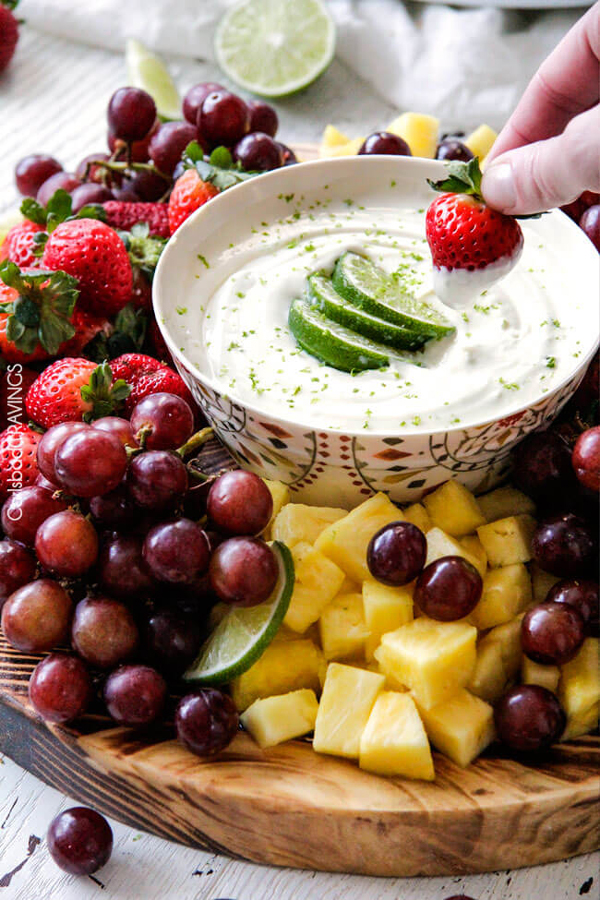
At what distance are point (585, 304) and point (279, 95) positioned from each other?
5.88 feet

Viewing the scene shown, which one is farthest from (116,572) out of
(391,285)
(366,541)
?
(391,285)

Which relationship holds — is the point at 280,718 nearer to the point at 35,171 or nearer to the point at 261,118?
the point at 261,118

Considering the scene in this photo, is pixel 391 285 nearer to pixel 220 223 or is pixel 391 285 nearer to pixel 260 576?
pixel 220 223

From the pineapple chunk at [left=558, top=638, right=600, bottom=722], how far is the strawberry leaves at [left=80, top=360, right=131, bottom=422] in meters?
0.96

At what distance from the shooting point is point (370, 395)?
5.90 feet

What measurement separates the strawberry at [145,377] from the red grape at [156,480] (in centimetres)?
40

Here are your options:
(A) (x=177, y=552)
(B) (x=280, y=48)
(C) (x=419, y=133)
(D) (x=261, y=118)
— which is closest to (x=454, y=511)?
(A) (x=177, y=552)

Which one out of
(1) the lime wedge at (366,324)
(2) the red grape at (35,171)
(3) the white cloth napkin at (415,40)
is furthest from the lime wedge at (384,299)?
(3) the white cloth napkin at (415,40)

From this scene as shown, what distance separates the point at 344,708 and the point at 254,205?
3.99ft

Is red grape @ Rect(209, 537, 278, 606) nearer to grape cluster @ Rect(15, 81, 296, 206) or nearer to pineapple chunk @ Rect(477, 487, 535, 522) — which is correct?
pineapple chunk @ Rect(477, 487, 535, 522)

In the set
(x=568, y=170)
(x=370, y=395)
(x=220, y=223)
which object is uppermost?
(x=568, y=170)

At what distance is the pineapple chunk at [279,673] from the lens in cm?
161

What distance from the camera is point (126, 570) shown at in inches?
63.4

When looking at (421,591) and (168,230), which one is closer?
(421,591)
